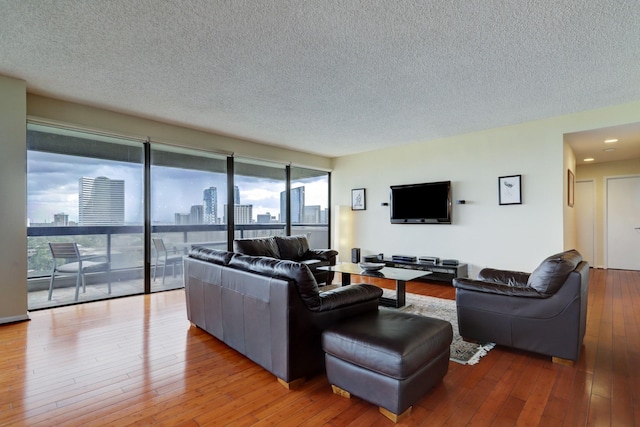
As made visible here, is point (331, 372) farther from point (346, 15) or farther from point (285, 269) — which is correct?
point (346, 15)

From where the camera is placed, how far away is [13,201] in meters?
3.52

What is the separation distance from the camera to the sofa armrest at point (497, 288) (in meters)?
2.59

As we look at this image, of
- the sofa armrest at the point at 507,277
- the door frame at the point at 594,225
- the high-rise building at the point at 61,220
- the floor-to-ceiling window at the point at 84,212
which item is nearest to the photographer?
the sofa armrest at the point at 507,277

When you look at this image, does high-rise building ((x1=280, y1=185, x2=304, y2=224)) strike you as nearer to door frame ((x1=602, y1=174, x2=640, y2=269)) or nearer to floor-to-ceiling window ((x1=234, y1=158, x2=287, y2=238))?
floor-to-ceiling window ((x1=234, y1=158, x2=287, y2=238))

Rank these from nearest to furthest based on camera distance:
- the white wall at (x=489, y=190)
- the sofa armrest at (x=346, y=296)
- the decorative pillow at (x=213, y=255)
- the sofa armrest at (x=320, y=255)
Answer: the sofa armrest at (x=346, y=296) → the decorative pillow at (x=213, y=255) → the white wall at (x=489, y=190) → the sofa armrest at (x=320, y=255)

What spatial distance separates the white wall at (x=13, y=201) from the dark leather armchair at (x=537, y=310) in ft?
15.3

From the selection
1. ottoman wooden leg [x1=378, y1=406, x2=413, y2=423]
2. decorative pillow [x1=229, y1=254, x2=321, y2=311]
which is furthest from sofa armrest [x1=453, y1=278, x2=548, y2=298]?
decorative pillow [x1=229, y1=254, x2=321, y2=311]

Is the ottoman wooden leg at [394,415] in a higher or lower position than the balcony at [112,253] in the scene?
lower

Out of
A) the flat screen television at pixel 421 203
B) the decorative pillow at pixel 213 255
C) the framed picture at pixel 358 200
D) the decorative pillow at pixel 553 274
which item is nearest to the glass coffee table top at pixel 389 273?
the decorative pillow at pixel 553 274

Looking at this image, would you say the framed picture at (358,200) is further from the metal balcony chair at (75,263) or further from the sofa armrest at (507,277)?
the metal balcony chair at (75,263)

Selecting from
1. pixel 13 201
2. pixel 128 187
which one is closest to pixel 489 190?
pixel 128 187

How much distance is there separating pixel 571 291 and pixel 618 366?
0.68 m

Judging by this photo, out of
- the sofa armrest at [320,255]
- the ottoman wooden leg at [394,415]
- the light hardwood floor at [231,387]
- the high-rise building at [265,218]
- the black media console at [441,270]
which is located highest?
the high-rise building at [265,218]

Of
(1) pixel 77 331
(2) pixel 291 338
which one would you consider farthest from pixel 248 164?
(2) pixel 291 338
